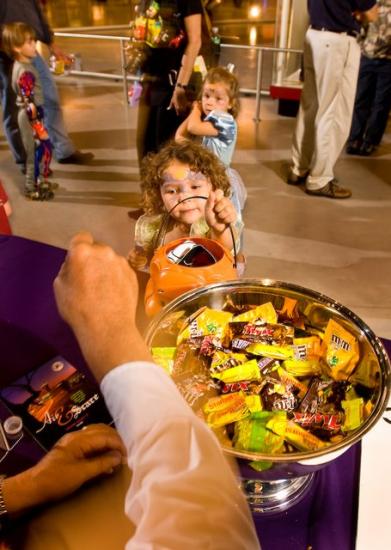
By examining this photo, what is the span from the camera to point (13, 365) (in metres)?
1.11

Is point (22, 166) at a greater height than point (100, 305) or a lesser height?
lesser

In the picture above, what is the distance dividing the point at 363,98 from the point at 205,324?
359 cm

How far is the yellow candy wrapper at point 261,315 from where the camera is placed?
100 centimetres

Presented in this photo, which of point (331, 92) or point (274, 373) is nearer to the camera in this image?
point (274, 373)

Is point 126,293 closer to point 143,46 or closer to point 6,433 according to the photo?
point 6,433

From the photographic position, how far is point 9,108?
3393 mm

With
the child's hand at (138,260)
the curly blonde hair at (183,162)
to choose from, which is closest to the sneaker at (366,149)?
the curly blonde hair at (183,162)

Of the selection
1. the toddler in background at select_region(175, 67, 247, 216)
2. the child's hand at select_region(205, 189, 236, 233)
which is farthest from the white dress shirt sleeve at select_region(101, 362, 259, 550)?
the toddler in background at select_region(175, 67, 247, 216)

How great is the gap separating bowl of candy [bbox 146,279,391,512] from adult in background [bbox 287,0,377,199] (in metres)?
2.43

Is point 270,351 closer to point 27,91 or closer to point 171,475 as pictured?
point 171,475

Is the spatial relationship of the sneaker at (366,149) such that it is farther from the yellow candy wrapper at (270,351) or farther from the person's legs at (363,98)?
the yellow candy wrapper at (270,351)

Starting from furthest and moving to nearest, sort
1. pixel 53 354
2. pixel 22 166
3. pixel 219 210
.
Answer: pixel 22 166 → pixel 219 210 → pixel 53 354

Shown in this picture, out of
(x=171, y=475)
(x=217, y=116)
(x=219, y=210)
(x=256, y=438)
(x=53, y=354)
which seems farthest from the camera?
(x=217, y=116)

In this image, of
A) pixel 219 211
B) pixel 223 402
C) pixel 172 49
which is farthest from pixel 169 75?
pixel 223 402
